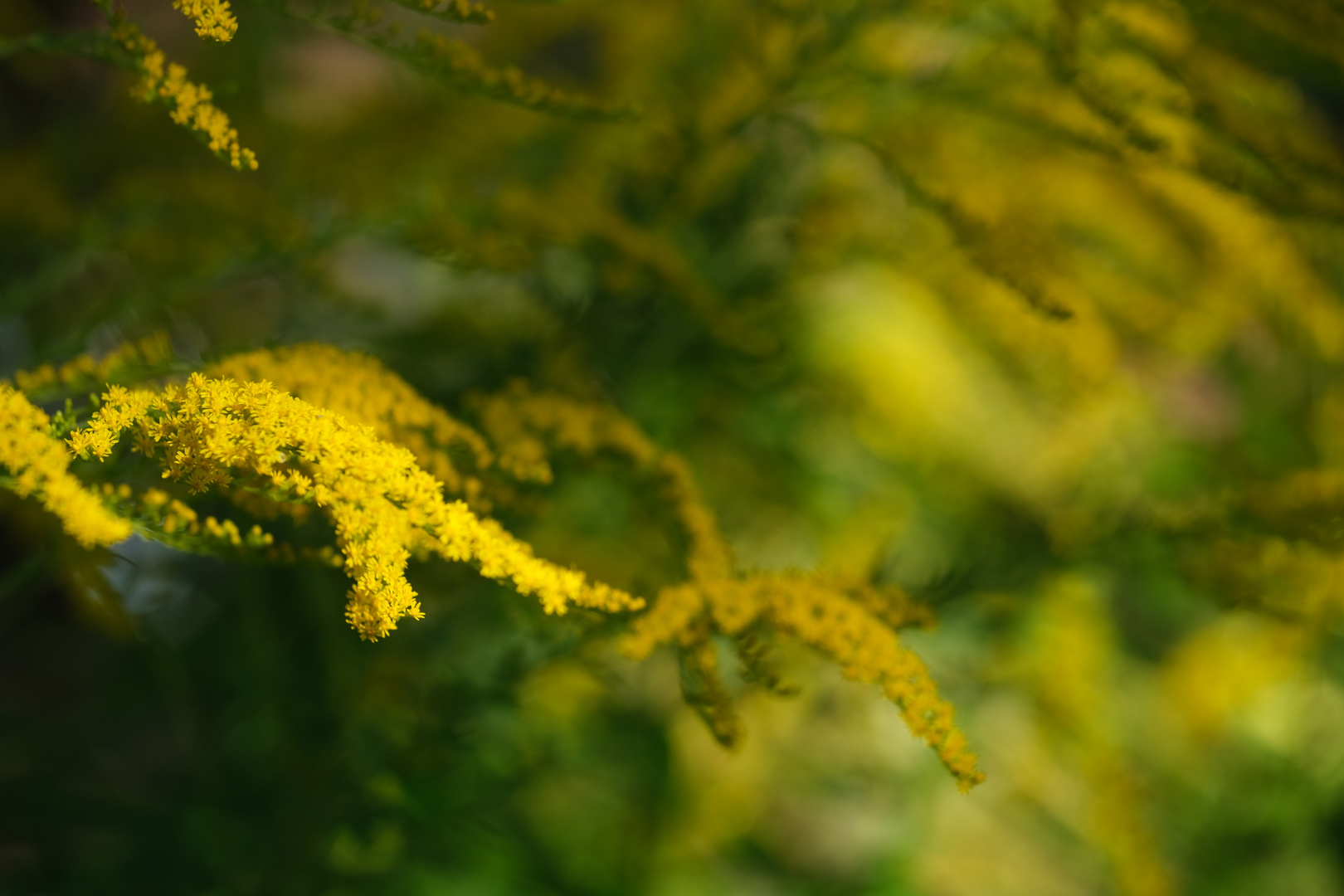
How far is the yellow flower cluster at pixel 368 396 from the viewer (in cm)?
56

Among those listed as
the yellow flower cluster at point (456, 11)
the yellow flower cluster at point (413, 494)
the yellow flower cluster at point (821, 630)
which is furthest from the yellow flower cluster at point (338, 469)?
the yellow flower cluster at point (456, 11)

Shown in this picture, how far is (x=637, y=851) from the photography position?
3.73ft

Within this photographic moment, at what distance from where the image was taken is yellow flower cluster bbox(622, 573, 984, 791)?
534mm

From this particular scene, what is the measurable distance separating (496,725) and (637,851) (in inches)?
11.9

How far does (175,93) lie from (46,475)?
0.23 metres

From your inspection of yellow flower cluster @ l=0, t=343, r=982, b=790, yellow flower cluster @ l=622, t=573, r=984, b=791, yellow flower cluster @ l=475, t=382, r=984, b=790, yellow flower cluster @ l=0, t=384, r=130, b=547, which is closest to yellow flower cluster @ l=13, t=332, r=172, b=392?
yellow flower cluster @ l=0, t=343, r=982, b=790

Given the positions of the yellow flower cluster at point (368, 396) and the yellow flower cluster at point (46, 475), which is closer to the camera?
the yellow flower cluster at point (46, 475)

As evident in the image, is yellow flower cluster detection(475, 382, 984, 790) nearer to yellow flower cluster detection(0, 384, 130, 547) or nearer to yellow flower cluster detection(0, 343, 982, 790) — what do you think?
yellow flower cluster detection(0, 343, 982, 790)

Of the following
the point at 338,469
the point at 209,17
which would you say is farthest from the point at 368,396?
the point at 209,17

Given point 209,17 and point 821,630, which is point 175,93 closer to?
point 209,17

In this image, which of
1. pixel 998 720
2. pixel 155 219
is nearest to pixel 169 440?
pixel 155 219

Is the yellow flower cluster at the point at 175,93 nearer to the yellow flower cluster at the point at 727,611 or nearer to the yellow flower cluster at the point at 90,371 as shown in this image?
the yellow flower cluster at the point at 90,371

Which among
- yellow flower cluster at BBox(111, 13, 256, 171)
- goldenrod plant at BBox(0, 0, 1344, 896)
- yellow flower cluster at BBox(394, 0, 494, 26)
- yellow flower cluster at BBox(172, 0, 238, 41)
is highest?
yellow flower cluster at BBox(394, 0, 494, 26)

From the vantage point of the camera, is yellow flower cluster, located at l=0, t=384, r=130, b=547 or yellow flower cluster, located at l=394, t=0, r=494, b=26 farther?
yellow flower cluster, located at l=394, t=0, r=494, b=26
